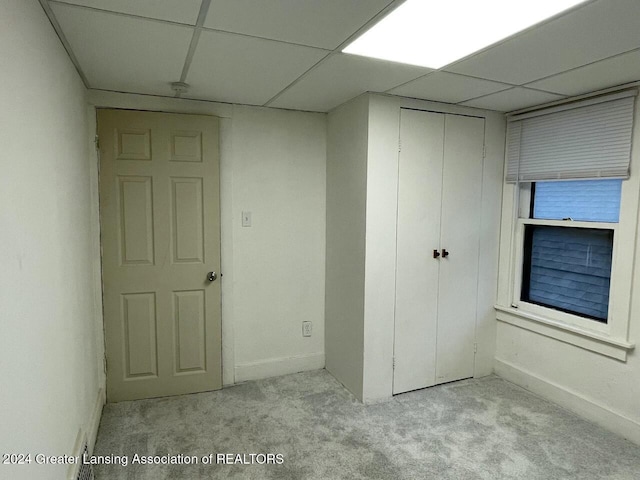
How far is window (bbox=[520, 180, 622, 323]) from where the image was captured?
2.68 m

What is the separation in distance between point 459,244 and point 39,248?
2738mm

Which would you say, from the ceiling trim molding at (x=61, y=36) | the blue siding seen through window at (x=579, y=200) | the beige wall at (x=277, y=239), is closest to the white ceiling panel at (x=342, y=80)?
the beige wall at (x=277, y=239)

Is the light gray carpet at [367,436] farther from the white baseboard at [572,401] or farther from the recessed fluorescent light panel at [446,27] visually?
the recessed fluorescent light panel at [446,27]

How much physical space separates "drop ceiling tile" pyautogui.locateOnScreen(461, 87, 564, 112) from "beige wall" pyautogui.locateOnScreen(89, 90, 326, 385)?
1.24m

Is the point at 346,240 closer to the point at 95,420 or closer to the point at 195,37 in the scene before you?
the point at 195,37

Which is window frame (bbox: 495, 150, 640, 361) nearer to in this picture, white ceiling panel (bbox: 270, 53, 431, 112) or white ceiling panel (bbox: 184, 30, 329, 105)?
white ceiling panel (bbox: 270, 53, 431, 112)

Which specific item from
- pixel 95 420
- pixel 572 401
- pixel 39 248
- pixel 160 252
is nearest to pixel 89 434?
pixel 95 420

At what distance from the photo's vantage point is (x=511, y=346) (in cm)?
328

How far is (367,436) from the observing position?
2.47 m

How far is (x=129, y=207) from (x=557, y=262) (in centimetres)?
319

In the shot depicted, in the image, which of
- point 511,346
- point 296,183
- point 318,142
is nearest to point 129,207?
point 296,183

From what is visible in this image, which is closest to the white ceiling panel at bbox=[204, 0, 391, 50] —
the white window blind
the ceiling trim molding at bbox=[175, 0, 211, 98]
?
the ceiling trim molding at bbox=[175, 0, 211, 98]

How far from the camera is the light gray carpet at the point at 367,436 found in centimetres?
217

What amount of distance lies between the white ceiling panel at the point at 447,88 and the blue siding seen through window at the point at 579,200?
3.04ft
